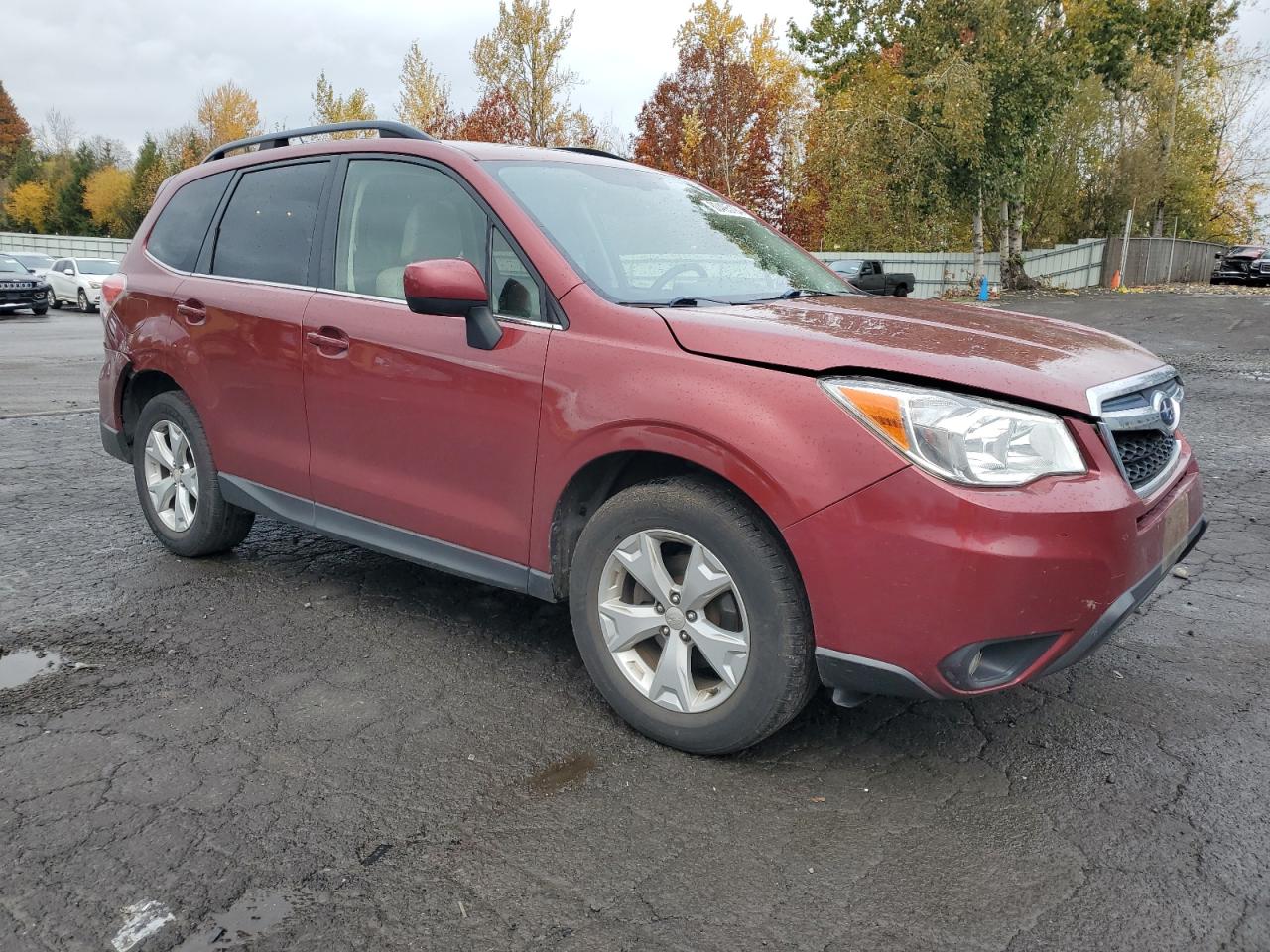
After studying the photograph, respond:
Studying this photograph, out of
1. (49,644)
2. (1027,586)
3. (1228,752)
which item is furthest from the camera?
(49,644)

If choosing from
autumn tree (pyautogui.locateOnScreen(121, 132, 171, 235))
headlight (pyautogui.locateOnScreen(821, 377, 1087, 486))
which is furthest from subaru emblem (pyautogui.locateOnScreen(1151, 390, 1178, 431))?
autumn tree (pyautogui.locateOnScreen(121, 132, 171, 235))

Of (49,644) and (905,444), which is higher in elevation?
(905,444)

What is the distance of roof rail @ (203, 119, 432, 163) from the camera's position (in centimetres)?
401

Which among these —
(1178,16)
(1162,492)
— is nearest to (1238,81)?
(1178,16)

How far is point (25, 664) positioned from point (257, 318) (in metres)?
1.56

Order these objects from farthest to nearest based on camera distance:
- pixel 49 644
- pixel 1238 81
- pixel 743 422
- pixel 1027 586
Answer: pixel 1238 81 < pixel 49 644 < pixel 743 422 < pixel 1027 586

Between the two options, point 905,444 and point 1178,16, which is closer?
point 905,444

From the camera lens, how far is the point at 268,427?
13.6 feet

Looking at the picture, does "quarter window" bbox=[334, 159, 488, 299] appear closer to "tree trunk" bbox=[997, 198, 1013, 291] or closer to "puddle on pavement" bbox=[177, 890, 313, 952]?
"puddle on pavement" bbox=[177, 890, 313, 952]

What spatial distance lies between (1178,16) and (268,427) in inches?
1257

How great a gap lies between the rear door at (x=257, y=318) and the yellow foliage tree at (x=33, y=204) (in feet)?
231

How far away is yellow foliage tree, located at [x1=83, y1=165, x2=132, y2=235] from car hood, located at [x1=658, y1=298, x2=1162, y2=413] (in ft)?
210

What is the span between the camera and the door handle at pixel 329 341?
12.3 ft

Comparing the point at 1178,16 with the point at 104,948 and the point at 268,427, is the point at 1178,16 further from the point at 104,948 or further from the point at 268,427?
the point at 104,948
